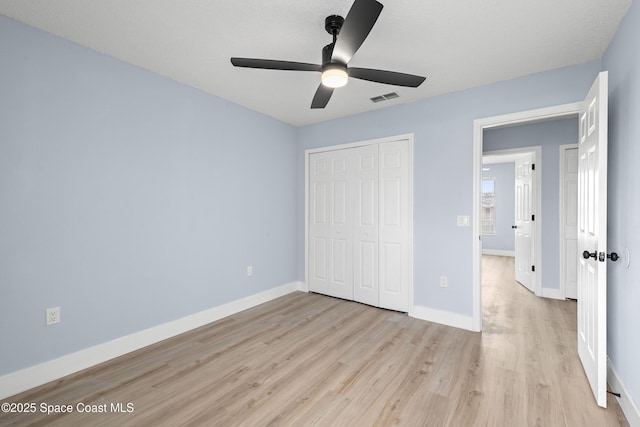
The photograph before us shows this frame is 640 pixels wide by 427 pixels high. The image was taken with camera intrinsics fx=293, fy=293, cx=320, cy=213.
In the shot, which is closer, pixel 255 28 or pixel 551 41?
pixel 255 28

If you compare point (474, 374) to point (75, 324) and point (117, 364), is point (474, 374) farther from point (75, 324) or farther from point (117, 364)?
point (75, 324)

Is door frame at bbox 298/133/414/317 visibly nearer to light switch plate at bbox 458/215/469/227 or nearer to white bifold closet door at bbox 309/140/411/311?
white bifold closet door at bbox 309/140/411/311

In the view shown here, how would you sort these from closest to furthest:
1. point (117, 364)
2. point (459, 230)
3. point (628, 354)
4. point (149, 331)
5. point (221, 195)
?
point (628, 354)
point (117, 364)
point (149, 331)
point (459, 230)
point (221, 195)

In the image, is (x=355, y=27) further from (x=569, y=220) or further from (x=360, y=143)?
(x=569, y=220)

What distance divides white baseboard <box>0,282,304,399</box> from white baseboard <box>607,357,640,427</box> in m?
3.45

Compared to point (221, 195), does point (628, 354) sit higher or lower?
lower

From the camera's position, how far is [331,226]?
434 centimetres

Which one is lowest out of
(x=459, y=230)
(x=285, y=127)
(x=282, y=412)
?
(x=282, y=412)

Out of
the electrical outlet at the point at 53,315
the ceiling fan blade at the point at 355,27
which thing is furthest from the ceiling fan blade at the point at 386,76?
the electrical outlet at the point at 53,315

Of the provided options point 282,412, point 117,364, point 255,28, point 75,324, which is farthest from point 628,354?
point 75,324

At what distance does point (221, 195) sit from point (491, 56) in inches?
120

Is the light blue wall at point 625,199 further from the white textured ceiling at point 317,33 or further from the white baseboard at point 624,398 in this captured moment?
the white textured ceiling at point 317,33

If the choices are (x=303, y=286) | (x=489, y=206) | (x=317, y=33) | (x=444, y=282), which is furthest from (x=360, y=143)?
(x=489, y=206)

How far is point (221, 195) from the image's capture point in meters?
3.51
